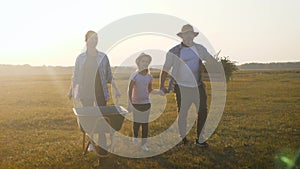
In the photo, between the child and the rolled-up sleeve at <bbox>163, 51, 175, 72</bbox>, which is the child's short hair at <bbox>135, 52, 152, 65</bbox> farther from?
the rolled-up sleeve at <bbox>163, 51, 175, 72</bbox>

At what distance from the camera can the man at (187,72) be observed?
304 inches

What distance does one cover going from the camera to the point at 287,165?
670 centimetres

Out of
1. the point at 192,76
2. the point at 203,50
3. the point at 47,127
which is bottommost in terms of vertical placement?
the point at 47,127

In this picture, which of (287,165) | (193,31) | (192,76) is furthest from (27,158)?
Result: (287,165)

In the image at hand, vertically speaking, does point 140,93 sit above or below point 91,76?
below

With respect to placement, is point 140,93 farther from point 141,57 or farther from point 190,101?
point 190,101

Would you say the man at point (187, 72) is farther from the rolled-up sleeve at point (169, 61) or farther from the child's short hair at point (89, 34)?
the child's short hair at point (89, 34)

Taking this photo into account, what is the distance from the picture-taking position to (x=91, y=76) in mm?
7230

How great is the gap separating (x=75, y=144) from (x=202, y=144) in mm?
3082

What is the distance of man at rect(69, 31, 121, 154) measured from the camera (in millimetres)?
7176

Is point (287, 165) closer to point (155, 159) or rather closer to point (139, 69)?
point (155, 159)

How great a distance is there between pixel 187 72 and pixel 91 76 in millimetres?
1991

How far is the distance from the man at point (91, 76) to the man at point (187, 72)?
1278 mm

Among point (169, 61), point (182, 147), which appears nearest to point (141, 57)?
point (169, 61)
